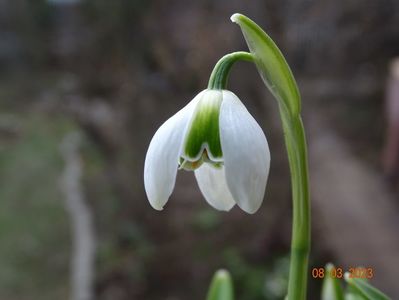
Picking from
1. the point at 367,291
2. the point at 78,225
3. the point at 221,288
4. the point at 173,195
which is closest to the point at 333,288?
the point at 367,291

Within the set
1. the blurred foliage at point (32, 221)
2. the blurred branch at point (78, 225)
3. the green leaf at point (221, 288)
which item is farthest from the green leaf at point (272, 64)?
the blurred foliage at point (32, 221)

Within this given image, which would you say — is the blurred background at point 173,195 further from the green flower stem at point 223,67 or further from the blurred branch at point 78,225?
the green flower stem at point 223,67

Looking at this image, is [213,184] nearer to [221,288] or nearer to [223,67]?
[223,67]

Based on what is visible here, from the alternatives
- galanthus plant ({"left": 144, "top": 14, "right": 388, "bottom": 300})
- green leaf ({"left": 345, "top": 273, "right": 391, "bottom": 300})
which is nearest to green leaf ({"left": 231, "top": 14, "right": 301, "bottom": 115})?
galanthus plant ({"left": 144, "top": 14, "right": 388, "bottom": 300})

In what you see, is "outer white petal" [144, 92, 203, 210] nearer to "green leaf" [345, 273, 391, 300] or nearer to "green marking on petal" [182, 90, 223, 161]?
"green marking on petal" [182, 90, 223, 161]

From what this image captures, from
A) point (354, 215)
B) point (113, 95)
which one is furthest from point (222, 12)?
point (354, 215)

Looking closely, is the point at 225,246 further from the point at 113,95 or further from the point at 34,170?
the point at 34,170
